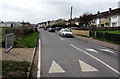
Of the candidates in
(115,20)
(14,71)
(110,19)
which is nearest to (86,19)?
(110,19)

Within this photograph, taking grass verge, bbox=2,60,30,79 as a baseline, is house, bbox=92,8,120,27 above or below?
above

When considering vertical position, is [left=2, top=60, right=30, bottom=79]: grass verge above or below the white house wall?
below

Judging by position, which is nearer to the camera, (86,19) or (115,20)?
(115,20)

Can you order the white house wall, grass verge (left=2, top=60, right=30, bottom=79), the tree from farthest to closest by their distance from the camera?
the tree < the white house wall < grass verge (left=2, top=60, right=30, bottom=79)

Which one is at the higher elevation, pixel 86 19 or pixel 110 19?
pixel 86 19

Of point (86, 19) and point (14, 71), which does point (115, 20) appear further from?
point (14, 71)

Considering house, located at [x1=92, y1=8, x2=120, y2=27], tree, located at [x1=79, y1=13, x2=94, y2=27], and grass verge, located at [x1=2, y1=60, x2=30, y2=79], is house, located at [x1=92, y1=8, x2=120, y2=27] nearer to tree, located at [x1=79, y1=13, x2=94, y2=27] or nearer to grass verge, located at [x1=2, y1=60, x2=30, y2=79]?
tree, located at [x1=79, y1=13, x2=94, y2=27]

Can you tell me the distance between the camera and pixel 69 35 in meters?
36.3

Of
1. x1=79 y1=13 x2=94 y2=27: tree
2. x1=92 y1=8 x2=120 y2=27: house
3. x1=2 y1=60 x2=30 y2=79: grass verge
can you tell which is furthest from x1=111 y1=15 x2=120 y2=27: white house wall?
x1=2 y1=60 x2=30 y2=79: grass verge

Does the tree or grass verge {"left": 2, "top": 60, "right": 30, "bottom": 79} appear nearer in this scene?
grass verge {"left": 2, "top": 60, "right": 30, "bottom": 79}

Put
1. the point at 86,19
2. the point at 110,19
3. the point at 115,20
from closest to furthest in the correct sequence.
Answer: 1. the point at 115,20
2. the point at 110,19
3. the point at 86,19

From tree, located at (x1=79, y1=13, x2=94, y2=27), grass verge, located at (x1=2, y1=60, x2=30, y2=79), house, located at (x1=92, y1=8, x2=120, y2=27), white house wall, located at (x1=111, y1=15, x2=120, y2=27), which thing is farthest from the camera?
tree, located at (x1=79, y1=13, x2=94, y2=27)

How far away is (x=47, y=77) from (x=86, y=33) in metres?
31.2

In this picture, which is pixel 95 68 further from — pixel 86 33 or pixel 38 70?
pixel 86 33
